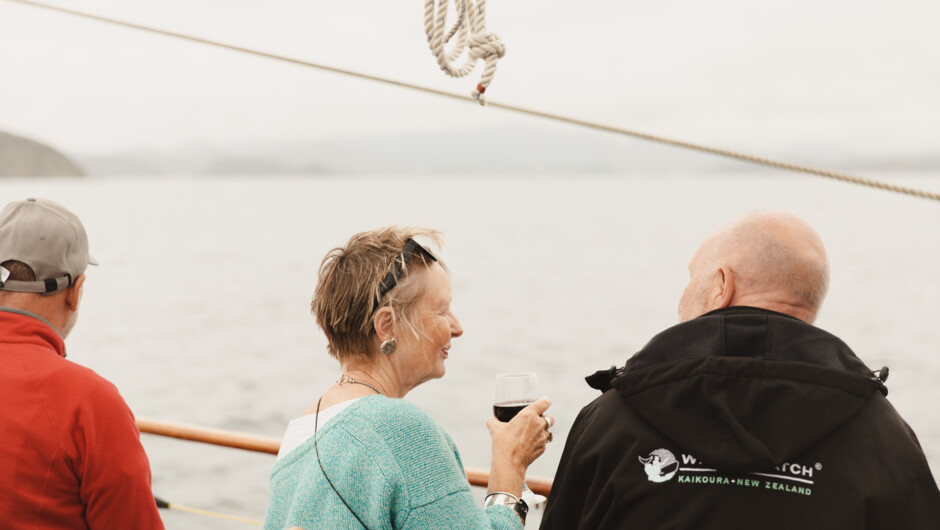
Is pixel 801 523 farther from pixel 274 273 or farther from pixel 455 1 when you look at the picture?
pixel 274 273

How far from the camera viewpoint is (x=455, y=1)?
1.66 meters

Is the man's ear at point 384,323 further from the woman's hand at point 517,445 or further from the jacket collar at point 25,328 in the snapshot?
the jacket collar at point 25,328

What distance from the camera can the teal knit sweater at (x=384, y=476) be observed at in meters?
1.25

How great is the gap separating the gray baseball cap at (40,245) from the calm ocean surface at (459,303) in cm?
820

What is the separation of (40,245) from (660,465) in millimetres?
1107

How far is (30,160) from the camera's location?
33.1 metres

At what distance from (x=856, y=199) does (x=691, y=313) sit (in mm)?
65883

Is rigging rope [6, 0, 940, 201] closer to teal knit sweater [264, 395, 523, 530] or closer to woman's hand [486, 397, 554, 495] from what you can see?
woman's hand [486, 397, 554, 495]

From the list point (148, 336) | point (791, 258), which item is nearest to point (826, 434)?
point (791, 258)

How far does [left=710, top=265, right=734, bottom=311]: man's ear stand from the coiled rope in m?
0.56

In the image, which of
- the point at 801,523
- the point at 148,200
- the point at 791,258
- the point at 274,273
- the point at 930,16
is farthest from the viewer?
the point at 148,200

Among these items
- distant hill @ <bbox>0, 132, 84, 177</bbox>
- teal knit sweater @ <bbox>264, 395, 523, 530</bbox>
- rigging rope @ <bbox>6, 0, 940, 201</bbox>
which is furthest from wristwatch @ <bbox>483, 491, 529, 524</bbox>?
distant hill @ <bbox>0, 132, 84, 177</bbox>

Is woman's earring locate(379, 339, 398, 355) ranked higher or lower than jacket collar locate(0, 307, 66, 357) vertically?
higher

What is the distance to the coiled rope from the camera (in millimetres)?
1640
